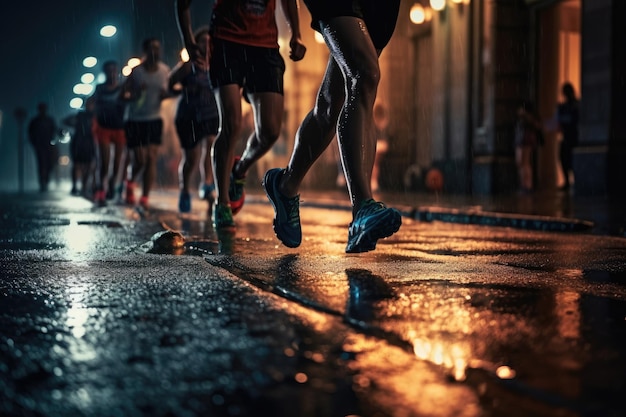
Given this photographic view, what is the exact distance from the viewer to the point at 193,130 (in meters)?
9.12

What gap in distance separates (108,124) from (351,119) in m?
9.36

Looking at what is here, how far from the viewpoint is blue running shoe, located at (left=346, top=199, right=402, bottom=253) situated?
142 inches

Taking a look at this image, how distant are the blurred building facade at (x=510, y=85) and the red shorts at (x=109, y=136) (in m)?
7.11

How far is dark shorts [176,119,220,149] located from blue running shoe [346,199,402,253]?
5.51 metres

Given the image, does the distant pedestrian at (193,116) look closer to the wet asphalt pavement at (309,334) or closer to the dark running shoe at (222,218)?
the dark running shoe at (222,218)

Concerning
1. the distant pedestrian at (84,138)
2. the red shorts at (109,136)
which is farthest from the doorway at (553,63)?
the distant pedestrian at (84,138)

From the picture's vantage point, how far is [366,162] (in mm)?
3902

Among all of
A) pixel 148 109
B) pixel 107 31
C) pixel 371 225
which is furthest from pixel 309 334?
pixel 107 31

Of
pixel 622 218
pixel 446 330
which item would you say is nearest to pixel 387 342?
pixel 446 330

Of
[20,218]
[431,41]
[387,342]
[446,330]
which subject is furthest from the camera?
[431,41]

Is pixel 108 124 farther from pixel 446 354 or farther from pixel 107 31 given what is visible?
pixel 107 31

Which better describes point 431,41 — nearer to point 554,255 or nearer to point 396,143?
point 396,143

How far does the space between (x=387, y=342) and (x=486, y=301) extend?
0.75 metres

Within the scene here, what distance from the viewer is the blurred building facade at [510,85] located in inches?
519
